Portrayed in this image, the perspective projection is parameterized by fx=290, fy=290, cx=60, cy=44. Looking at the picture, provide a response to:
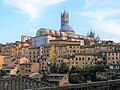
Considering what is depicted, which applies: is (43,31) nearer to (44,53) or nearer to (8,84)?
(44,53)

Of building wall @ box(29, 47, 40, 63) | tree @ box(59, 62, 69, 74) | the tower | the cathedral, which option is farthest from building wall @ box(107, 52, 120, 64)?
A: the tower

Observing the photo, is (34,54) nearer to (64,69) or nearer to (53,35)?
(53,35)

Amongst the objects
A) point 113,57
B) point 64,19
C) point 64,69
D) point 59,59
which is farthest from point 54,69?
point 64,19

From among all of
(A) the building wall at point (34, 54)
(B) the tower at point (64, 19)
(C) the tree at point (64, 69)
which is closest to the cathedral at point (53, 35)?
(B) the tower at point (64, 19)

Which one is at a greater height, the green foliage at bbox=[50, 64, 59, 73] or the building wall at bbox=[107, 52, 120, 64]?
the building wall at bbox=[107, 52, 120, 64]

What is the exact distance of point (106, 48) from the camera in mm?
68625

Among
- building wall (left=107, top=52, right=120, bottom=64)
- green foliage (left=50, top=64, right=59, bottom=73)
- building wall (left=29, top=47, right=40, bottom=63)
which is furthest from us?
building wall (left=29, top=47, right=40, bottom=63)

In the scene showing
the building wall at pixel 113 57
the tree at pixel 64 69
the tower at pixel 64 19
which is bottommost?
the tree at pixel 64 69

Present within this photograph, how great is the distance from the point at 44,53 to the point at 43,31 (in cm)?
1447

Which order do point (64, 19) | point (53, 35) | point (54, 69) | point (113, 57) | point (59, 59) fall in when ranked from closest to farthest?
point (54, 69), point (113, 57), point (59, 59), point (53, 35), point (64, 19)

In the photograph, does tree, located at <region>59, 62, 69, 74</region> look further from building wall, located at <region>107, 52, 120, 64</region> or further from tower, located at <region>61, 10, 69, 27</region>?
tower, located at <region>61, 10, 69, 27</region>

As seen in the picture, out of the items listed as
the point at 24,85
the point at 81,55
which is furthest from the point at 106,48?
the point at 24,85

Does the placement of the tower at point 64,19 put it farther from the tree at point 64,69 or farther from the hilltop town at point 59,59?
the tree at point 64,69

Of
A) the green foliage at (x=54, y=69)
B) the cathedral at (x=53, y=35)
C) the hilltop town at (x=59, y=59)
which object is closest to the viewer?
the hilltop town at (x=59, y=59)
